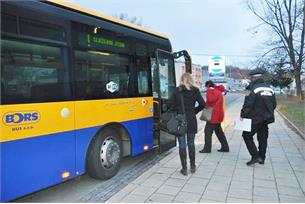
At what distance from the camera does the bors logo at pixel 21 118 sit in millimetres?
4008

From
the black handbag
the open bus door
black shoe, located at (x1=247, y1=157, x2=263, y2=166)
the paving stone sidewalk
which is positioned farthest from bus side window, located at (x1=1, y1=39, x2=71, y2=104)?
black shoe, located at (x1=247, y1=157, x2=263, y2=166)

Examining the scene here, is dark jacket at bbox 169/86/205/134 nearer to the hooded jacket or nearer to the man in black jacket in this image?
the man in black jacket

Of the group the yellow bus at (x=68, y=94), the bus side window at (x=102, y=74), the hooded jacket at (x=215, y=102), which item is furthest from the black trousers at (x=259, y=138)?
the bus side window at (x=102, y=74)

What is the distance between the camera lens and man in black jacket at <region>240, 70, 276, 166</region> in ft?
22.9

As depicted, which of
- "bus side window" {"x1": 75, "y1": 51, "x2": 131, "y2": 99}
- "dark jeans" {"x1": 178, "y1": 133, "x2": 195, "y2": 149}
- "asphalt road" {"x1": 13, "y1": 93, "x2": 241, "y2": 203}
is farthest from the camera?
"dark jeans" {"x1": 178, "y1": 133, "x2": 195, "y2": 149}

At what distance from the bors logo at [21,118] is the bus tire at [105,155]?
152cm

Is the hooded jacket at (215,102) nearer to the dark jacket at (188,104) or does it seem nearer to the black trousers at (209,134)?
the black trousers at (209,134)

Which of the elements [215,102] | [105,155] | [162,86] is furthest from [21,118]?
[215,102]

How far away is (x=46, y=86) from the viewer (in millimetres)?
4684

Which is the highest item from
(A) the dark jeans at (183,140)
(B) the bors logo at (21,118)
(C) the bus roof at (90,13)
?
(C) the bus roof at (90,13)

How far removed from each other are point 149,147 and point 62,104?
2.88m

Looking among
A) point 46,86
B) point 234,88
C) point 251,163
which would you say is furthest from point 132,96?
point 234,88

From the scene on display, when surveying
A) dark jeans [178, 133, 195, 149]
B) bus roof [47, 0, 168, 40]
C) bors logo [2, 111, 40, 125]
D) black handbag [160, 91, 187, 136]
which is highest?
bus roof [47, 0, 168, 40]

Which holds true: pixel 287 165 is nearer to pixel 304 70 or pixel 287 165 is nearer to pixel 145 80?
pixel 145 80
